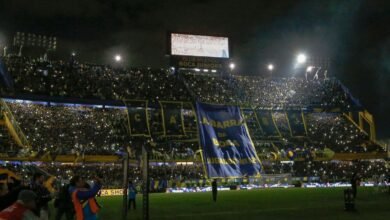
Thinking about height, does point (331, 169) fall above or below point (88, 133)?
below

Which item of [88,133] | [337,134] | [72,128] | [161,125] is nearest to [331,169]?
[337,134]

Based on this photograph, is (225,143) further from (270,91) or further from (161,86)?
(270,91)

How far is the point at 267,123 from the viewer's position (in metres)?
11.5

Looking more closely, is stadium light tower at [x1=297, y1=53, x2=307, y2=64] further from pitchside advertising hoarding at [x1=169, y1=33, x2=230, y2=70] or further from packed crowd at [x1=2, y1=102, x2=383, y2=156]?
pitchside advertising hoarding at [x1=169, y1=33, x2=230, y2=70]

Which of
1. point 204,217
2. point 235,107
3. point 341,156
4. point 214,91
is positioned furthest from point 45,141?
point 235,107

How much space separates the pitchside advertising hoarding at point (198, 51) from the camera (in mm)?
56594

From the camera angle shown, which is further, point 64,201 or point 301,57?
point 301,57

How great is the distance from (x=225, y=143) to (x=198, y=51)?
1915 inches

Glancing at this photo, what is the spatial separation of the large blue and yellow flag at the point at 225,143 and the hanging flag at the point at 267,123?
1473mm

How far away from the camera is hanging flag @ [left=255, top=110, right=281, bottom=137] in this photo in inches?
446

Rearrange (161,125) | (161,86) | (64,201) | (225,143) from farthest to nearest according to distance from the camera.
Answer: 1. (161,86)
2. (161,125)
3. (64,201)
4. (225,143)

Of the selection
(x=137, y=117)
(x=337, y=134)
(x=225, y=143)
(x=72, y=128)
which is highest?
(x=72, y=128)

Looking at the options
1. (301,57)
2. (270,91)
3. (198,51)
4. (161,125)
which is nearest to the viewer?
(161,125)

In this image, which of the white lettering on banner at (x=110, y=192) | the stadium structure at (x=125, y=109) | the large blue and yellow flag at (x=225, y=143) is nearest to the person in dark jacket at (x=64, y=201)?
the large blue and yellow flag at (x=225, y=143)
